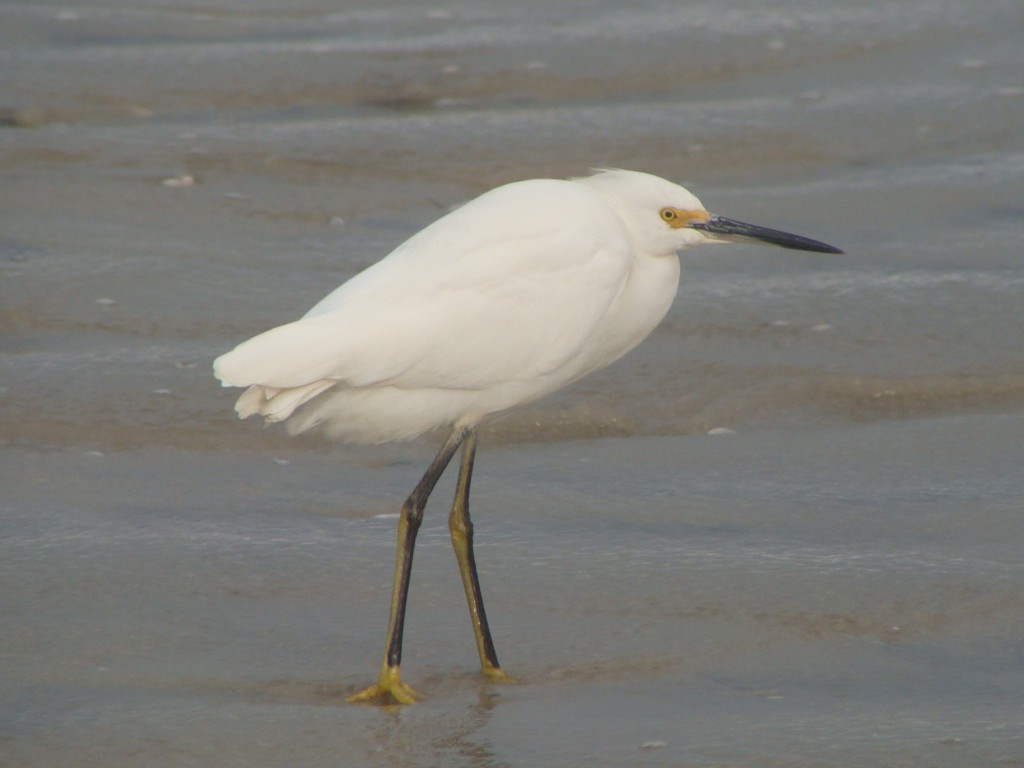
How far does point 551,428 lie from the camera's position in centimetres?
508

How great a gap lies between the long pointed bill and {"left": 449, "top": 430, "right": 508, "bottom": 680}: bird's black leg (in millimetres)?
819

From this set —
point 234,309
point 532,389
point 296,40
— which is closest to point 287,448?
point 234,309

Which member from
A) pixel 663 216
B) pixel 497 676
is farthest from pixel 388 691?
pixel 663 216

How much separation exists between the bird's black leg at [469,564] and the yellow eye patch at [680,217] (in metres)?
0.75

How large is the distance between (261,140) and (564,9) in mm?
3173

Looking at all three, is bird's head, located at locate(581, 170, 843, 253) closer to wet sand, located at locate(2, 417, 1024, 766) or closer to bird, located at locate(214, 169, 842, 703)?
bird, located at locate(214, 169, 842, 703)

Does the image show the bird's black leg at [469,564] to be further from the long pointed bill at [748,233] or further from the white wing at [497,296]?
the long pointed bill at [748,233]

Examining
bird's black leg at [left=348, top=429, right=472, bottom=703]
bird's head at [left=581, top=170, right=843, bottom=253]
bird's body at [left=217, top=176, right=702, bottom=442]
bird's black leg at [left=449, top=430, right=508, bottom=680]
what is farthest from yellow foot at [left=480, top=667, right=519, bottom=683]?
bird's head at [left=581, top=170, right=843, bottom=253]

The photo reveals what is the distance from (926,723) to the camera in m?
3.12

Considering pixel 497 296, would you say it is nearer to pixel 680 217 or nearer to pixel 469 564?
pixel 680 217

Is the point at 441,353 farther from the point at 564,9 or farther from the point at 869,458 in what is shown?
the point at 564,9

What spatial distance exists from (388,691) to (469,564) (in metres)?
0.44

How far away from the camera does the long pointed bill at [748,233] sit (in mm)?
3836

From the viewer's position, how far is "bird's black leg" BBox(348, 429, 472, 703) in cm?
339
